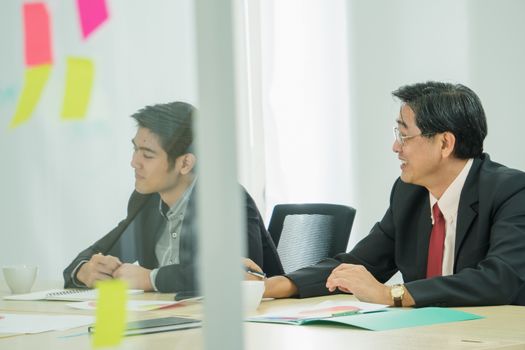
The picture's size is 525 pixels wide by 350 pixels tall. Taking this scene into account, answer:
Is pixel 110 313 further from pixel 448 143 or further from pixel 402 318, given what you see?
pixel 448 143

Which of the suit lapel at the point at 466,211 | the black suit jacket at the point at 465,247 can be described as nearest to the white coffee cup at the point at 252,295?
the black suit jacket at the point at 465,247

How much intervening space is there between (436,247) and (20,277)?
1.90 metres

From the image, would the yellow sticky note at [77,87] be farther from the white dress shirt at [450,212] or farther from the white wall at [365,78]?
the white wall at [365,78]

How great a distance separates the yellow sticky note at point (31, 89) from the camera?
0.66m

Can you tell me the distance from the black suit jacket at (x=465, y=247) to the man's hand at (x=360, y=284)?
62mm

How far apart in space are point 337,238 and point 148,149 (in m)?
2.28

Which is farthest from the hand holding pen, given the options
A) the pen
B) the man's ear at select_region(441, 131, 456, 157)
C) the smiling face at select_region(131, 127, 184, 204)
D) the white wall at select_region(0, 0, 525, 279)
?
the white wall at select_region(0, 0, 525, 279)

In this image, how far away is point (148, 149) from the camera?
0.64m

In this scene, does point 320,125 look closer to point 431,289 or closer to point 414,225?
point 414,225

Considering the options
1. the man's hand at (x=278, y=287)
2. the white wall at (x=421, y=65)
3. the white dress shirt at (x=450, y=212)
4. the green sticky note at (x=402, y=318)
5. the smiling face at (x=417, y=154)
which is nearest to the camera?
the green sticky note at (x=402, y=318)

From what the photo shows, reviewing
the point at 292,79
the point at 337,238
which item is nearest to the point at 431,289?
the point at 337,238

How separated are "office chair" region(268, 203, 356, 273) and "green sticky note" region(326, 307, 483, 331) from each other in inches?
40.3

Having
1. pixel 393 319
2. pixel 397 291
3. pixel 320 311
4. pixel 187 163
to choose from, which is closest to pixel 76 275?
pixel 187 163

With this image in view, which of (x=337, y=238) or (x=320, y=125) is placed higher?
(x=320, y=125)
